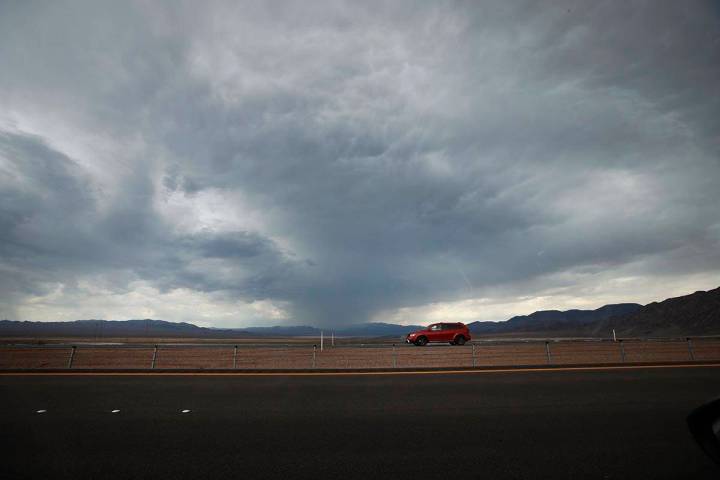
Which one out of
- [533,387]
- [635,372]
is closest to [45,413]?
[533,387]

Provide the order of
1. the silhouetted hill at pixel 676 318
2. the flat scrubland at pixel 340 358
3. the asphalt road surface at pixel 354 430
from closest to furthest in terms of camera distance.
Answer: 1. the asphalt road surface at pixel 354 430
2. the flat scrubland at pixel 340 358
3. the silhouetted hill at pixel 676 318

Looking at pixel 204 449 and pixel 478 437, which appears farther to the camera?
pixel 478 437

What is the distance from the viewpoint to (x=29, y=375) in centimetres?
1268

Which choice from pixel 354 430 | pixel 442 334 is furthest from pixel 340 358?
pixel 354 430

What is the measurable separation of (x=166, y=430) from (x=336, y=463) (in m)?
3.21

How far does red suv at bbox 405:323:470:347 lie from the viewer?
29.1 m

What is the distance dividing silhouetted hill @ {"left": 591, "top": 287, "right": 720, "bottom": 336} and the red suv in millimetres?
96057

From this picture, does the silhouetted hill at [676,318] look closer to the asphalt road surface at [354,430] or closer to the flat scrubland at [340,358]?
the flat scrubland at [340,358]

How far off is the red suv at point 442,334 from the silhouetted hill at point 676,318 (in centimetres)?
9606

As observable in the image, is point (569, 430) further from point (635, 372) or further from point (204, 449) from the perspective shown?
point (635, 372)

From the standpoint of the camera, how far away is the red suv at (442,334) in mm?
29078

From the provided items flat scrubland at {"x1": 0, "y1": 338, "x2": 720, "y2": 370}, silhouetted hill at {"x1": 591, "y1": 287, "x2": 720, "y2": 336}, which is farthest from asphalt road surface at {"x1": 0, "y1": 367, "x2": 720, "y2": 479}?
silhouetted hill at {"x1": 591, "y1": 287, "x2": 720, "y2": 336}

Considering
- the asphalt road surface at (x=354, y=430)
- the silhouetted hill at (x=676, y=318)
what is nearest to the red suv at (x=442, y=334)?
the asphalt road surface at (x=354, y=430)

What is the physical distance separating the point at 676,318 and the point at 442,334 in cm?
12176
